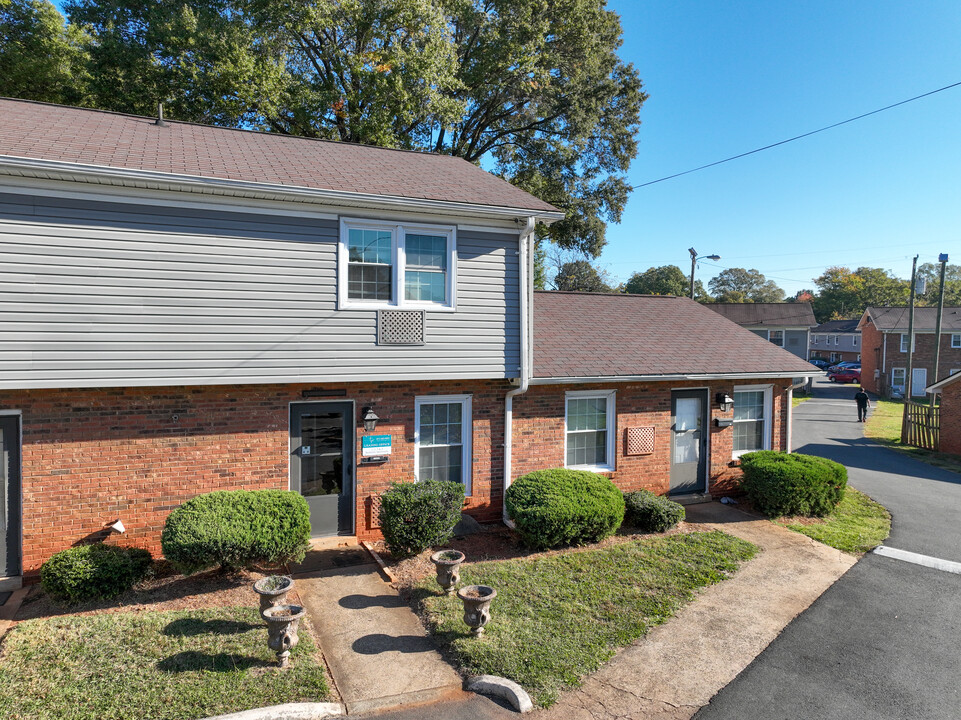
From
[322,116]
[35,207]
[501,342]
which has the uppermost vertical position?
[322,116]

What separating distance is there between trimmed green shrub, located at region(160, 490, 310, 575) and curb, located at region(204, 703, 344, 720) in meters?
2.41

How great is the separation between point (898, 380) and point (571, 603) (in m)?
43.6

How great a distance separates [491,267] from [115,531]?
21.4 ft

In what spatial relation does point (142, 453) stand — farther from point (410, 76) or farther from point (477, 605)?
point (410, 76)

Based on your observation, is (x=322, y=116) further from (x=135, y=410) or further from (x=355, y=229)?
(x=135, y=410)

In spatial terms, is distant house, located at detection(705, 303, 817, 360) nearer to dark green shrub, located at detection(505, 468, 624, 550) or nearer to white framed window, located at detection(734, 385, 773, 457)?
white framed window, located at detection(734, 385, 773, 457)

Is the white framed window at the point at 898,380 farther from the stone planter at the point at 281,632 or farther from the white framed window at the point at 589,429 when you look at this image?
the stone planter at the point at 281,632

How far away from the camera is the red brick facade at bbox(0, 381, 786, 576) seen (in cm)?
723

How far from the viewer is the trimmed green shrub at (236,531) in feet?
21.9

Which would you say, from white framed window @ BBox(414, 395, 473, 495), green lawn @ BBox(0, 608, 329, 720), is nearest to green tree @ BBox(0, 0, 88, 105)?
white framed window @ BBox(414, 395, 473, 495)

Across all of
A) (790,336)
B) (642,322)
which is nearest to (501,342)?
(642,322)

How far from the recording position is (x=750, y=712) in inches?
199

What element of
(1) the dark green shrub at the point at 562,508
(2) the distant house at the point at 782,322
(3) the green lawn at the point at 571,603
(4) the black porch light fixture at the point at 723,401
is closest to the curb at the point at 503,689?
(3) the green lawn at the point at 571,603

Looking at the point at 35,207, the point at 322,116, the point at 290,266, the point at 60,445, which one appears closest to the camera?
the point at 35,207
